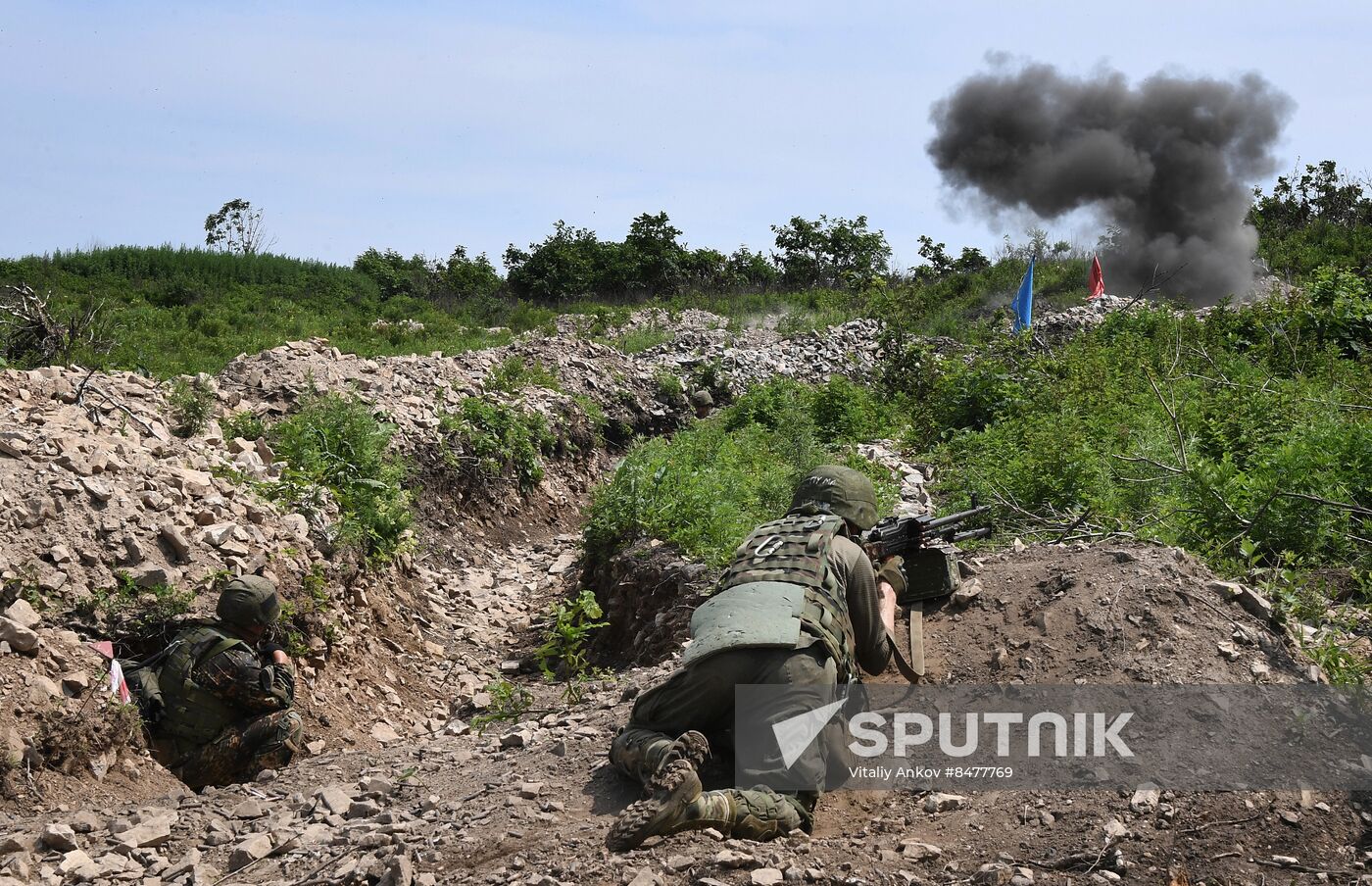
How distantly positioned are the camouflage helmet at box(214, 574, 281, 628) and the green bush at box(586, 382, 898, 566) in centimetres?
285

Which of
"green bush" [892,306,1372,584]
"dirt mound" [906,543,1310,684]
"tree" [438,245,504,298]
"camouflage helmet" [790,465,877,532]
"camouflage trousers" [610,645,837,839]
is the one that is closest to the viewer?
"camouflage trousers" [610,645,837,839]

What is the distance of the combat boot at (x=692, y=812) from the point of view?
3.53m

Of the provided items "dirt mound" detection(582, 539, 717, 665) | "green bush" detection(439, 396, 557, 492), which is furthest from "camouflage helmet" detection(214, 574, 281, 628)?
"green bush" detection(439, 396, 557, 492)

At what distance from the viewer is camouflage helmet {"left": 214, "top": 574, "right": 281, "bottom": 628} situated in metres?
5.71

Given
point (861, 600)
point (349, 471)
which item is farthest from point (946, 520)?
point (349, 471)

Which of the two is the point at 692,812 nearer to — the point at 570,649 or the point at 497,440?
the point at 570,649

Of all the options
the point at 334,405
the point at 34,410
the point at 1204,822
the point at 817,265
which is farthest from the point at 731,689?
the point at 817,265

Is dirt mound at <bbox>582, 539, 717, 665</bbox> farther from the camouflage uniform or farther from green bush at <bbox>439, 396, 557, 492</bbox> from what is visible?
green bush at <bbox>439, 396, 557, 492</bbox>

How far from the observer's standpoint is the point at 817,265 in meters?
32.7

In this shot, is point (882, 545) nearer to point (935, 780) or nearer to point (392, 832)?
point (935, 780)

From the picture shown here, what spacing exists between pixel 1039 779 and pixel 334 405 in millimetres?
7083

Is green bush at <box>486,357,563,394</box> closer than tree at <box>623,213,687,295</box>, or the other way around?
green bush at <box>486,357,563,394</box>

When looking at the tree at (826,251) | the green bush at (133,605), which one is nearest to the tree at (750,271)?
the tree at (826,251)

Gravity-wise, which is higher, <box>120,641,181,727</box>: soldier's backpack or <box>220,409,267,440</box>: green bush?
<box>220,409,267,440</box>: green bush
